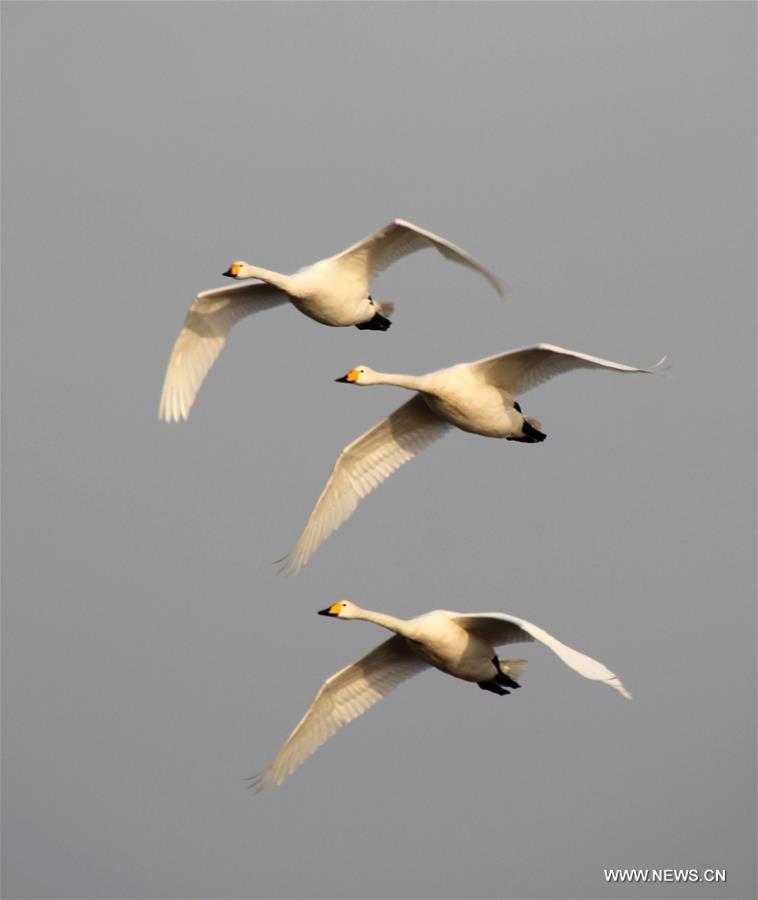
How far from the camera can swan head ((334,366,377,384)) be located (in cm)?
3466

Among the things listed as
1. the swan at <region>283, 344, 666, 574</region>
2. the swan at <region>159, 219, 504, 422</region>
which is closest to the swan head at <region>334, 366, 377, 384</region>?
the swan at <region>283, 344, 666, 574</region>

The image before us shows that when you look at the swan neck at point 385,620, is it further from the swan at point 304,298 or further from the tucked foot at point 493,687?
the swan at point 304,298

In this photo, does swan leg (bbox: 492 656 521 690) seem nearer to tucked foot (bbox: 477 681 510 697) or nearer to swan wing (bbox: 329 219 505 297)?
tucked foot (bbox: 477 681 510 697)

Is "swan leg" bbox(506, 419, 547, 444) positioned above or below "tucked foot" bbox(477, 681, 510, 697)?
above

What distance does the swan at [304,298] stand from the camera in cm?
3406

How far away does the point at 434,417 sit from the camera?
35469 millimetres

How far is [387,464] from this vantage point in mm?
35719

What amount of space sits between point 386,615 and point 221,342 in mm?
5792

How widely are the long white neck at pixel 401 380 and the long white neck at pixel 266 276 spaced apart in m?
1.60

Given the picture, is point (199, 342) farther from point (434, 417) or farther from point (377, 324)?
point (434, 417)

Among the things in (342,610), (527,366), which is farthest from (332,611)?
(527,366)

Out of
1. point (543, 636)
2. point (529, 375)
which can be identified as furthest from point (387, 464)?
point (543, 636)

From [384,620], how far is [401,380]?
3101 millimetres

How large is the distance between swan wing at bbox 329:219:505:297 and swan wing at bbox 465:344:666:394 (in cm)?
144
